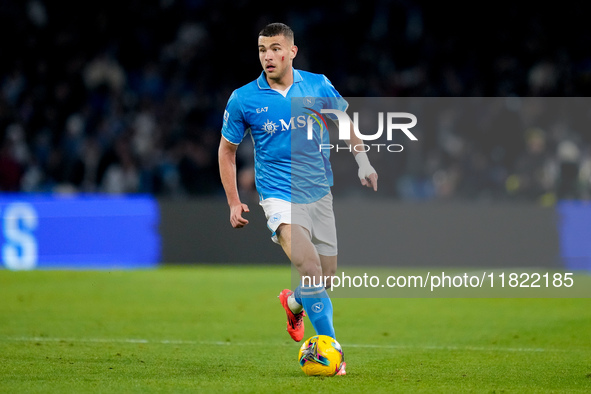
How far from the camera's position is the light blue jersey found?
684cm

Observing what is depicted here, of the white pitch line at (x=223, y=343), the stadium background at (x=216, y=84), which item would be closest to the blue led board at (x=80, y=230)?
the stadium background at (x=216, y=84)

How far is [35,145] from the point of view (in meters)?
19.3

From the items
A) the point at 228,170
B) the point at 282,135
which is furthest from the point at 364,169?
the point at 228,170

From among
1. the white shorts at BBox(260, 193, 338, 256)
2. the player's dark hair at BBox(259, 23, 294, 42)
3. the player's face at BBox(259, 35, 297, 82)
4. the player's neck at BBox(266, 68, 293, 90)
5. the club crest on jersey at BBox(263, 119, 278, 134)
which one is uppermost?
the player's dark hair at BBox(259, 23, 294, 42)

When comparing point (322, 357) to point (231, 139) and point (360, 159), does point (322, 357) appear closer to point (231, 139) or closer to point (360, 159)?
point (360, 159)

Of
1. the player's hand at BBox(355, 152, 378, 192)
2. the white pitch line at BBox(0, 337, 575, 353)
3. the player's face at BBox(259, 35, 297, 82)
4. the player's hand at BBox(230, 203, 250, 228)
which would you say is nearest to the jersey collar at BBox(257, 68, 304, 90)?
the player's face at BBox(259, 35, 297, 82)

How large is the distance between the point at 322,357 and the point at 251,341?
223 centimetres

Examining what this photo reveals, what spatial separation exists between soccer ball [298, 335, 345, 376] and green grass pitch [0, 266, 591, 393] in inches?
4.1

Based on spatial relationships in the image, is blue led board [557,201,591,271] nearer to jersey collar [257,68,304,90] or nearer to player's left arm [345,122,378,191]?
player's left arm [345,122,378,191]

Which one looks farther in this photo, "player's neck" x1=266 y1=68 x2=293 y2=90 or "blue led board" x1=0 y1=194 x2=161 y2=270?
"blue led board" x1=0 y1=194 x2=161 y2=270

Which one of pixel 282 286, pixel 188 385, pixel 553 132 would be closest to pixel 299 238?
pixel 188 385

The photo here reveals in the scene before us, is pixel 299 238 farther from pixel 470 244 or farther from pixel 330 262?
pixel 470 244

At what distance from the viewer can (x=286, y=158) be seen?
6863 mm

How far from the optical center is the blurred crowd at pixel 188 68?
1862 cm
